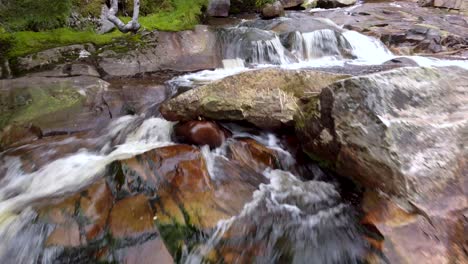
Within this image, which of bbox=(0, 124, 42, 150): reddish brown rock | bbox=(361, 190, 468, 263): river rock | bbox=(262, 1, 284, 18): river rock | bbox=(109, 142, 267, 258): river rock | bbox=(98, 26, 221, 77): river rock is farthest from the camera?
bbox=(262, 1, 284, 18): river rock

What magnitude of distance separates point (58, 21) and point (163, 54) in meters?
2.64

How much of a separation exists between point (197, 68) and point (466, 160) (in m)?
6.02

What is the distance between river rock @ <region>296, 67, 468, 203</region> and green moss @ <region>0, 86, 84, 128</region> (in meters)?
4.35

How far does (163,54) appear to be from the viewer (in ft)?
24.5

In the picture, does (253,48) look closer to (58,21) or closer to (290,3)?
(58,21)

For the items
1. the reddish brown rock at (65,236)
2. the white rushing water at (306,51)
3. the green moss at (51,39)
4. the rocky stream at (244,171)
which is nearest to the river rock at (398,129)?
the rocky stream at (244,171)

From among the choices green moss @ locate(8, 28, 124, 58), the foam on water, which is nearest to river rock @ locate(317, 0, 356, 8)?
green moss @ locate(8, 28, 124, 58)

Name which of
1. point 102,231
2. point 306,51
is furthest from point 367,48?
point 102,231

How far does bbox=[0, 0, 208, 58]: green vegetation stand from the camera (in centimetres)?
584

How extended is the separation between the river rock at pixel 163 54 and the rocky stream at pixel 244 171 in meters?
1.36

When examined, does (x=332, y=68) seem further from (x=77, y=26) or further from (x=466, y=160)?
(x=77, y=26)

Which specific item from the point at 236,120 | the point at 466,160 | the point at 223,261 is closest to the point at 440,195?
the point at 466,160

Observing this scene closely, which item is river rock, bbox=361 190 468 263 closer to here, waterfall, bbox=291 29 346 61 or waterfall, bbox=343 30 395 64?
waterfall, bbox=291 29 346 61

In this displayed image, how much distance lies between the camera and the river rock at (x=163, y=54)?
692 centimetres
